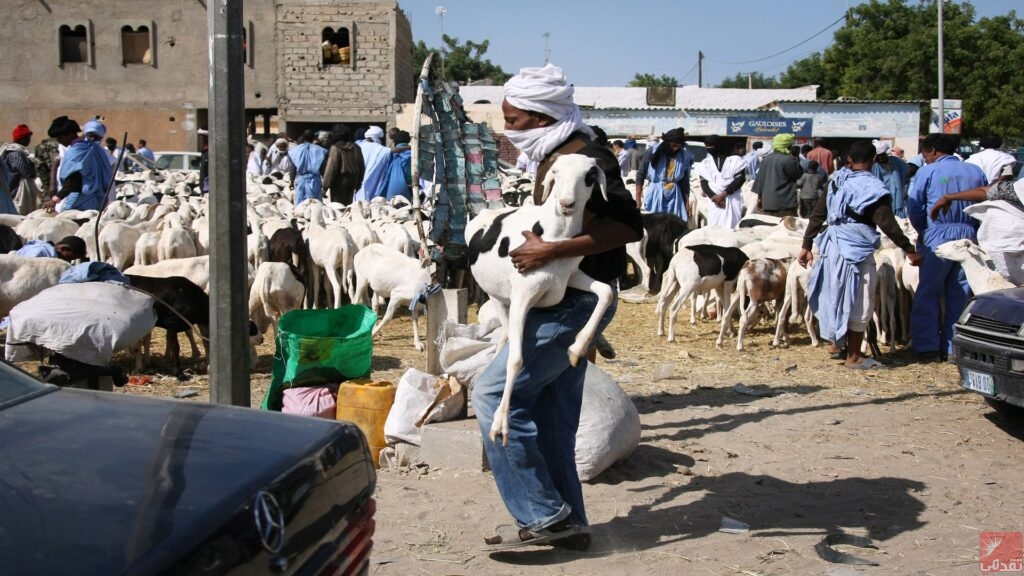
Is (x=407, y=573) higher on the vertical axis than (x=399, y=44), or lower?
lower

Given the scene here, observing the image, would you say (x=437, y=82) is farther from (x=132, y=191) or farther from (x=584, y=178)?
(x=132, y=191)

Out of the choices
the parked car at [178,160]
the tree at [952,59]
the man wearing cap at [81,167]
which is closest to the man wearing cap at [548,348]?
the man wearing cap at [81,167]

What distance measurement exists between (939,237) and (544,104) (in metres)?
5.99

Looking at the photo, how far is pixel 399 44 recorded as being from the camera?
31875 millimetres

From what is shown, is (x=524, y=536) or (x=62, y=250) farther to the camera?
(x=62, y=250)

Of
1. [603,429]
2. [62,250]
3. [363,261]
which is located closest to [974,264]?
[603,429]

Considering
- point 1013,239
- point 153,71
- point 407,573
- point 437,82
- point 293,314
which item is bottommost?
point 407,573

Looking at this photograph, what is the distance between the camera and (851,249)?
8039mm

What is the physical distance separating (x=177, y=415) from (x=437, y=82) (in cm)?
369

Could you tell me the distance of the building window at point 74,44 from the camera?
32312mm

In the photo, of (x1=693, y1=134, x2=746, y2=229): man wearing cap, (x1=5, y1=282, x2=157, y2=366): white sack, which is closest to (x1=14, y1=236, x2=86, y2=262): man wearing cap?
(x1=5, y1=282, x2=157, y2=366): white sack

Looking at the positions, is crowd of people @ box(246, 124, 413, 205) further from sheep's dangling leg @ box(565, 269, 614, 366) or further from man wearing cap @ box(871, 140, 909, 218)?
sheep's dangling leg @ box(565, 269, 614, 366)

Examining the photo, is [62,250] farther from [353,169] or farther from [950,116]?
[950,116]

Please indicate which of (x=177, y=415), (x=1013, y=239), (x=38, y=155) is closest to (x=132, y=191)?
(x=38, y=155)
